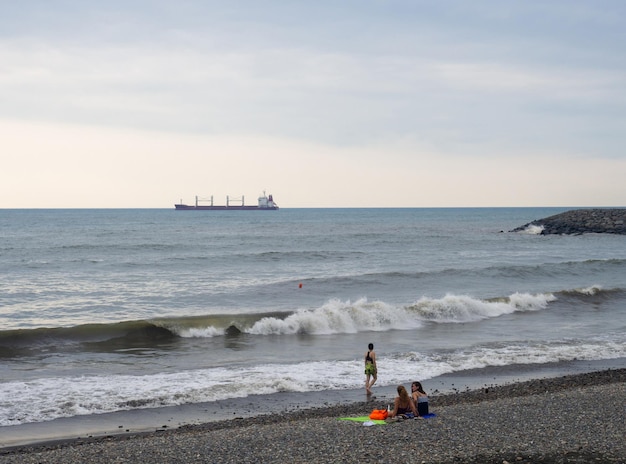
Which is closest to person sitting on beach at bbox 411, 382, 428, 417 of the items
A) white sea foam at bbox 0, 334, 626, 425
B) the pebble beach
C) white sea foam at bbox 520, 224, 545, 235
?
the pebble beach

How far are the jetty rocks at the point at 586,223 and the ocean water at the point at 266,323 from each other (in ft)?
112

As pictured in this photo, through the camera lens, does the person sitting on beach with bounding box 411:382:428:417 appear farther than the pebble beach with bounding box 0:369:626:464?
Yes

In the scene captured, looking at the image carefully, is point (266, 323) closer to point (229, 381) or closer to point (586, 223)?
point (229, 381)

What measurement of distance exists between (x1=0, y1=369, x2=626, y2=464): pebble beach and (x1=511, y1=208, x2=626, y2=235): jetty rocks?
70.5 m

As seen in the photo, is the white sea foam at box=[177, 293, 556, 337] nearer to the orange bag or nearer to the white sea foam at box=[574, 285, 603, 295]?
the white sea foam at box=[574, 285, 603, 295]

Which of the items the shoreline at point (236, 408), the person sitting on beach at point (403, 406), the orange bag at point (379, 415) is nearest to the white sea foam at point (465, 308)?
the shoreline at point (236, 408)

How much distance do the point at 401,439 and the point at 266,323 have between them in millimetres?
14093

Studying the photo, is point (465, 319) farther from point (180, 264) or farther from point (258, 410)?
point (180, 264)

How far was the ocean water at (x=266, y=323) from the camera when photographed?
16.8 meters

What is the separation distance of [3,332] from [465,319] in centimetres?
1719

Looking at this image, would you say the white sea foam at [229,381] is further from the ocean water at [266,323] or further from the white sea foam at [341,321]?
the white sea foam at [341,321]

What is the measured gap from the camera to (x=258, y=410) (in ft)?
48.0

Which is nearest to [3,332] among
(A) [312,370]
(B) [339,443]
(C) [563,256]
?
(A) [312,370]

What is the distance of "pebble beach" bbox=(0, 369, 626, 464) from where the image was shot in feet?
32.9
